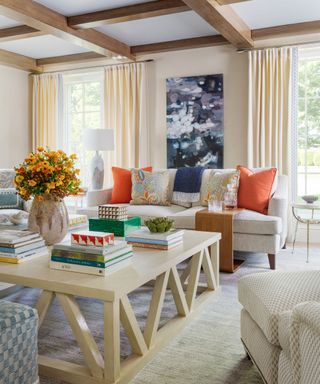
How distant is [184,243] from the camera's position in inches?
104

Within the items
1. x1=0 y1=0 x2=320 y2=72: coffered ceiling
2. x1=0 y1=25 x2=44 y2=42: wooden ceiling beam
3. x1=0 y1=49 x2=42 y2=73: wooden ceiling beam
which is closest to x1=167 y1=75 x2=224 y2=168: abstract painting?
x1=0 y1=0 x2=320 y2=72: coffered ceiling

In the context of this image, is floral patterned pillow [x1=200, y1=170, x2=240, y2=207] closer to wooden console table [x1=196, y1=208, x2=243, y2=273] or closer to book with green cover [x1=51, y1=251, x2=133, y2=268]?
wooden console table [x1=196, y1=208, x2=243, y2=273]

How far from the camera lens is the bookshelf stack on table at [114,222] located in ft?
8.43

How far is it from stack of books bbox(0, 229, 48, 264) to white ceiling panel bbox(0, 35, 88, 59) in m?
3.83

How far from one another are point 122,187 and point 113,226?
2.32 meters

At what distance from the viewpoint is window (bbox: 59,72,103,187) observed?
6.43 m

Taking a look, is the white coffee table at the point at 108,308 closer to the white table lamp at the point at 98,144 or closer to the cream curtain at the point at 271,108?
the cream curtain at the point at 271,108

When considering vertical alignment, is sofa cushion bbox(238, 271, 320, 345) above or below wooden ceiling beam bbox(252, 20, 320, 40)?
below

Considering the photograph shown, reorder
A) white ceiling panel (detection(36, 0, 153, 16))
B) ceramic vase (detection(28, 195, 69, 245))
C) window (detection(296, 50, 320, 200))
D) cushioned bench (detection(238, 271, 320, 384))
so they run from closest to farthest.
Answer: cushioned bench (detection(238, 271, 320, 384)), ceramic vase (detection(28, 195, 69, 245)), white ceiling panel (detection(36, 0, 153, 16)), window (detection(296, 50, 320, 200))

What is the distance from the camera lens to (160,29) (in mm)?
5020

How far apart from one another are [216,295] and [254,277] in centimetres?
107

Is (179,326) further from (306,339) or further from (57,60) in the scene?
(57,60)

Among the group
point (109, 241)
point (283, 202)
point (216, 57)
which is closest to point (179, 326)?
point (109, 241)

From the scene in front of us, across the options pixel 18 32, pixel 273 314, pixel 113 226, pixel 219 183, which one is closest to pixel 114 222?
pixel 113 226
